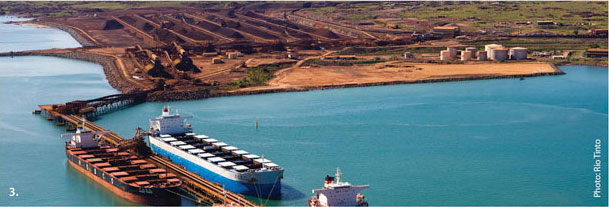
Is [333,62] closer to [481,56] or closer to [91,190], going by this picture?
[481,56]

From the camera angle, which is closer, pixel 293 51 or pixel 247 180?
pixel 247 180

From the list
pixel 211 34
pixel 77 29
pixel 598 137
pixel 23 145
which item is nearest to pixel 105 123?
pixel 23 145

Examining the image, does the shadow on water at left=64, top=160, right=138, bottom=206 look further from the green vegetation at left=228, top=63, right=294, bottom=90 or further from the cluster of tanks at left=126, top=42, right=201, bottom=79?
the cluster of tanks at left=126, top=42, right=201, bottom=79

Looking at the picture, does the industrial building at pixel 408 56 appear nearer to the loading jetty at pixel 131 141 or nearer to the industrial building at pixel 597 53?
the industrial building at pixel 597 53

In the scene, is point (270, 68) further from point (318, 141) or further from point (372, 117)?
point (318, 141)

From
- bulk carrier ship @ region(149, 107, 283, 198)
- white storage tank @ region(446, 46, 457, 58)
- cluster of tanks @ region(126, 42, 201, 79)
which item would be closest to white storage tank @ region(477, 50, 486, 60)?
white storage tank @ region(446, 46, 457, 58)

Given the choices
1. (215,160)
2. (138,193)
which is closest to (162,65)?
(215,160)
